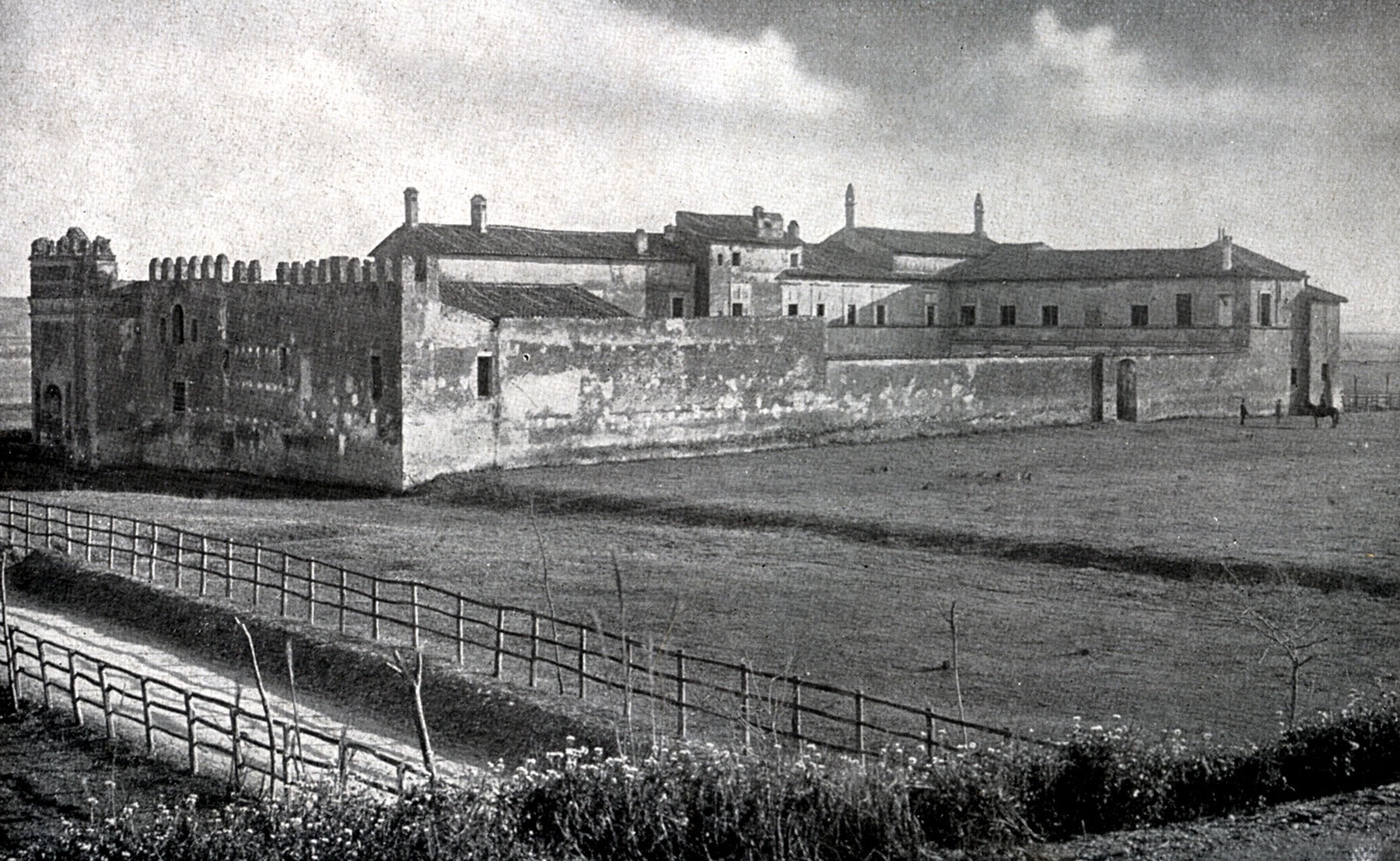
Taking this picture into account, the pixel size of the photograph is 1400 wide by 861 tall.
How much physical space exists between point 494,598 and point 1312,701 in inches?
409

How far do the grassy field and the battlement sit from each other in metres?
5.12

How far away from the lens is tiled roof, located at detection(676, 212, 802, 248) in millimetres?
53812

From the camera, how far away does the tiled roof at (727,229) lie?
5381 cm

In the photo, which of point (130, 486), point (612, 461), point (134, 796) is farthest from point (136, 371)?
point (134, 796)

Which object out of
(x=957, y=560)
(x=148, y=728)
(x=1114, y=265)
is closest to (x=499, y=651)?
(x=148, y=728)

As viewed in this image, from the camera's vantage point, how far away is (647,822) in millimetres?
9445

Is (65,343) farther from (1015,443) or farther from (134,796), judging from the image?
(134,796)

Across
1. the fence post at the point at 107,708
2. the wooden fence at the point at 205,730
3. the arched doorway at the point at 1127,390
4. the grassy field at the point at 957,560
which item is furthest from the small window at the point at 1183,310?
the fence post at the point at 107,708

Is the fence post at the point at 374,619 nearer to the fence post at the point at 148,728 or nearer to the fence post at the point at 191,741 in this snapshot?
the fence post at the point at 148,728

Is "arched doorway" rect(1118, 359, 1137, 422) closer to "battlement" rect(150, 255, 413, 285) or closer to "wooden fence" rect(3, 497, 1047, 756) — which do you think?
"battlement" rect(150, 255, 413, 285)

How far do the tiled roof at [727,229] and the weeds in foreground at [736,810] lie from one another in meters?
43.9

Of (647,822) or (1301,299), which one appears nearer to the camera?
(647,822)

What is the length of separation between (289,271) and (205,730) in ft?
71.7

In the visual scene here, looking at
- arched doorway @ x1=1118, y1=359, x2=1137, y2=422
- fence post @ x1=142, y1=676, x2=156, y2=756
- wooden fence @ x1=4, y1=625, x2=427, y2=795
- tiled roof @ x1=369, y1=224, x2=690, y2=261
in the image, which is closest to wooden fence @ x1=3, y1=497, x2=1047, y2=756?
wooden fence @ x1=4, y1=625, x2=427, y2=795
